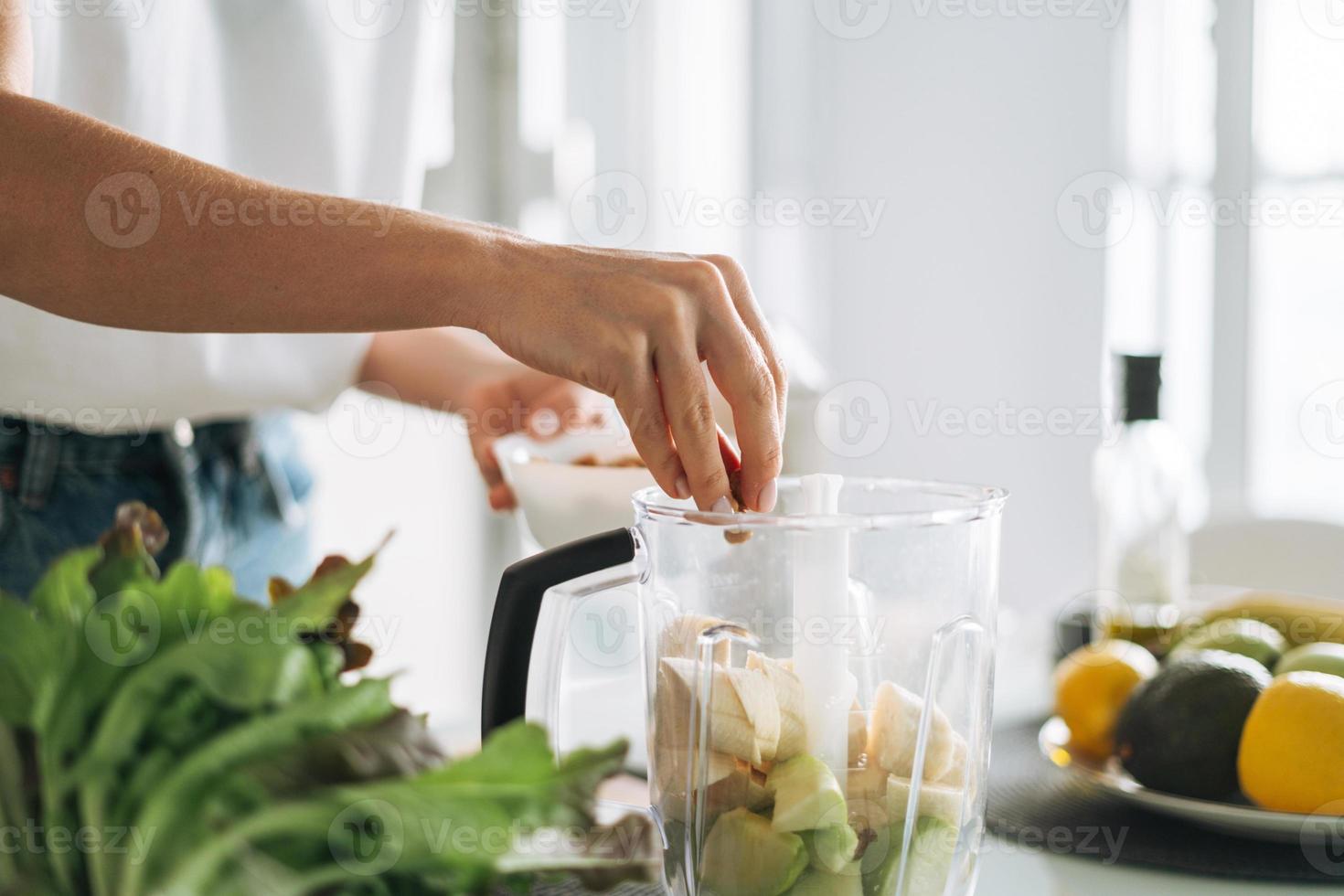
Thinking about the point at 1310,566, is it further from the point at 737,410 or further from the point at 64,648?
the point at 64,648

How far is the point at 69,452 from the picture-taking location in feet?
3.00

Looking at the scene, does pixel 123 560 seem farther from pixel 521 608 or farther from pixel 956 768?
pixel 956 768

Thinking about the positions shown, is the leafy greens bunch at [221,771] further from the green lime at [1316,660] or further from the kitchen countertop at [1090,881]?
the green lime at [1316,660]

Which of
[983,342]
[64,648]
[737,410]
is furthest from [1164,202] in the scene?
[64,648]

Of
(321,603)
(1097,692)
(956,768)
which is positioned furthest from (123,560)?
(1097,692)

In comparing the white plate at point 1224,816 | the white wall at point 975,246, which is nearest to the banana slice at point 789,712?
the white plate at point 1224,816

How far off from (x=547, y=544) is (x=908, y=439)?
68.1 inches

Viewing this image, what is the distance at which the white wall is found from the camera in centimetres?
215

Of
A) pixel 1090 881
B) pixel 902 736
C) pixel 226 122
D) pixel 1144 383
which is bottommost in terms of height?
pixel 1090 881

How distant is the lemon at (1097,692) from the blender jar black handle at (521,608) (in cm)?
37

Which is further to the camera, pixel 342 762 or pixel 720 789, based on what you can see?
pixel 720 789

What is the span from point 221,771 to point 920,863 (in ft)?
0.93

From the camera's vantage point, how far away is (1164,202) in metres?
2.14

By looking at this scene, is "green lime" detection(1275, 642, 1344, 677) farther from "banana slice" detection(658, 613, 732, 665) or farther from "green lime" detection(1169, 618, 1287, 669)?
"banana slice" detection(658, 613, 732, 665)
